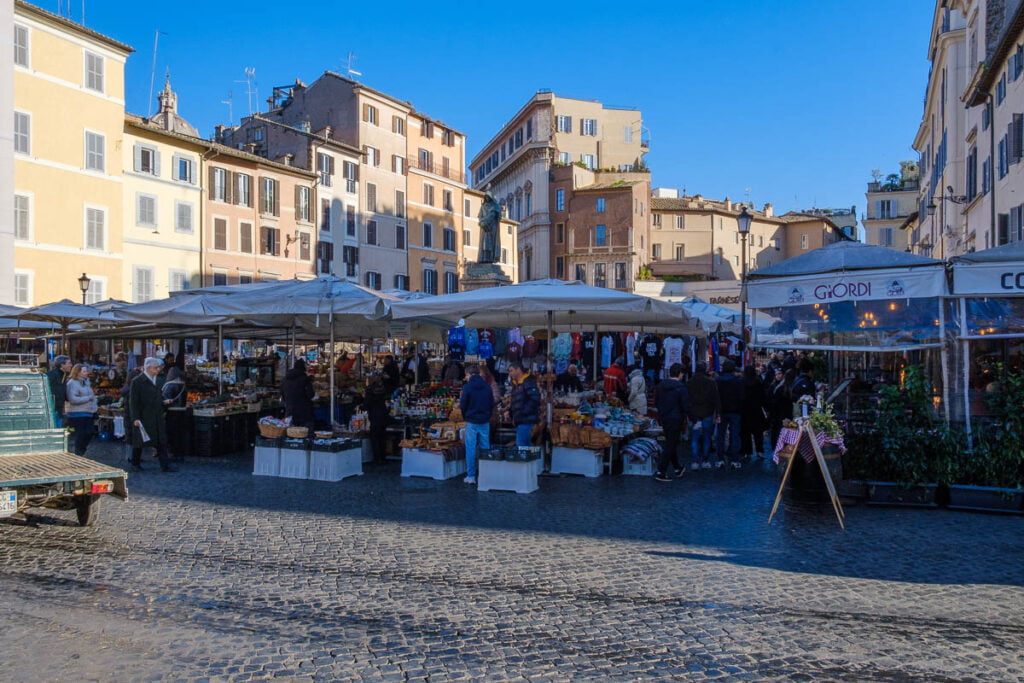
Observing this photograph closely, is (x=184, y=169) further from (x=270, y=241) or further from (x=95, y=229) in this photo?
(x=95, y=229)

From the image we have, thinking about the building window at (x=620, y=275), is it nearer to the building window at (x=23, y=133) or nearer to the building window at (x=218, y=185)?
the building window at (x=218, y=185)

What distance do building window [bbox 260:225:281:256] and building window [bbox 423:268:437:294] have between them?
1291cm

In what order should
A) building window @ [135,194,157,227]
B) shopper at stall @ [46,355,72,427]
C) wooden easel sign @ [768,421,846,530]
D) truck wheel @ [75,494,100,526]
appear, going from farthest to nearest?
building window @ [135,194,157,227]
shopper at stall @ [46,355,72,427]
wooden easel sign @ [768,421,846,530]
truck wheel @ [75,494,100,526]

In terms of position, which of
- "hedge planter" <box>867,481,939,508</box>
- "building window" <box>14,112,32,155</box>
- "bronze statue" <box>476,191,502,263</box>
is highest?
"building window" <box>14,112,32,155</box>

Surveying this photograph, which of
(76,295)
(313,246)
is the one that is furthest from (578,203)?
(76,295)

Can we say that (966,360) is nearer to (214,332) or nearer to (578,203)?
(214,332)

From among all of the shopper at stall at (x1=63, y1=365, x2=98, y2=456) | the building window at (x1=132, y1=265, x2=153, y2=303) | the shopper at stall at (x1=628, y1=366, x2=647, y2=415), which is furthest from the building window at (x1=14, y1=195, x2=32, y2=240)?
the shopper at stall at (x1=628, y1=366, x2=647, y2=415)

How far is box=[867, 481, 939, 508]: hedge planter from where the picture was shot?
959cm

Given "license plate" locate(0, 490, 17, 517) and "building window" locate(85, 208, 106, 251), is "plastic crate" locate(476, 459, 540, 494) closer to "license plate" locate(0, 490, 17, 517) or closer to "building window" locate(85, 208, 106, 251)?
"license plate" locate(0, 490, 17, 517)

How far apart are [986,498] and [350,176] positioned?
43907 mm

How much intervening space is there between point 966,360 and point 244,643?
8642 mm

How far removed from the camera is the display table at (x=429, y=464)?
11.9 meters

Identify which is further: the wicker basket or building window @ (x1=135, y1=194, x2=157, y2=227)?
building window @ (x1=135, y1=194, x2=157, y2=227)

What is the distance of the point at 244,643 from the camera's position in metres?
5.34
